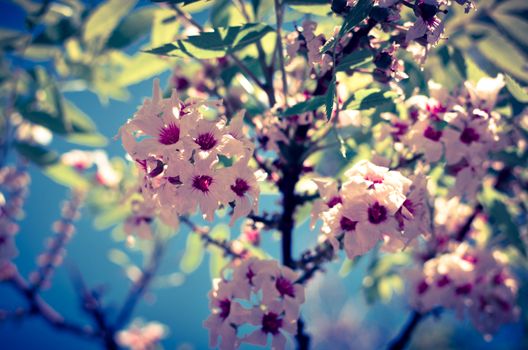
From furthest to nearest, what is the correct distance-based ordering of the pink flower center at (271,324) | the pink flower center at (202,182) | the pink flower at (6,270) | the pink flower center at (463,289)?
the pink flower at (6,270) → the pink flower center at (463,289) → the pink flower center at (271,324) → the pink flower center at (202,182)

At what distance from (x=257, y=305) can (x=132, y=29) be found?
1.28m

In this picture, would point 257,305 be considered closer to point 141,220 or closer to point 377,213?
point 377,213

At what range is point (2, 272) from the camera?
6.73ft

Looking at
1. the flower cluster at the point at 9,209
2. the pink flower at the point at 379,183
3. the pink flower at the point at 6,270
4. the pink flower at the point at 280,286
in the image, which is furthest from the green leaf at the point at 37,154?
the pink flower at the point at 379,183

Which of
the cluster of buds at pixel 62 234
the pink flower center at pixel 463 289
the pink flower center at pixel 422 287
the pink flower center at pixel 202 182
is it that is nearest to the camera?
the pink flower center at pixel 202 182

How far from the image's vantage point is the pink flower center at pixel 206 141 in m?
0.98

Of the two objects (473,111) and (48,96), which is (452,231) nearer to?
(473,111)

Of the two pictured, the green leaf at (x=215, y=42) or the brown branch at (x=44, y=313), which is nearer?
the green leaf at (x=215, y=42)

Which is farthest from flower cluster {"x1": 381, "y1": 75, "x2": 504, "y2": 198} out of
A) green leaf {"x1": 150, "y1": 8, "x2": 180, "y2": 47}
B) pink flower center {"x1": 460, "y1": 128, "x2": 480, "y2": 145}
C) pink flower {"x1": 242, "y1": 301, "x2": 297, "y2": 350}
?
green leaf {"x1": 150, "y1": 8, "x2": 180, "y2": 47}

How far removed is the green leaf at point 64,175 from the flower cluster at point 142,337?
1.37 metres

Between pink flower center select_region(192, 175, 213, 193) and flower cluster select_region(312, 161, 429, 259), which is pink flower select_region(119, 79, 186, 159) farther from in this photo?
flower cluster select_region(312, 161, 429, 259)

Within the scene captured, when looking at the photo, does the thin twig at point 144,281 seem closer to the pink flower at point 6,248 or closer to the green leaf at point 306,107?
the pink flower at point 6,248

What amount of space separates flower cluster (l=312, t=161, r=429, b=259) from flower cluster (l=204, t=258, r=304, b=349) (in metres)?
0.25

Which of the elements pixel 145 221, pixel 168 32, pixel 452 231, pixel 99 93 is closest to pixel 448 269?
pixel 452 231
